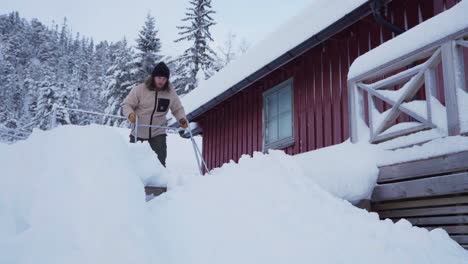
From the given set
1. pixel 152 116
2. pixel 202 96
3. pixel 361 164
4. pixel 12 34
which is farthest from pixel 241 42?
pixel 12 34

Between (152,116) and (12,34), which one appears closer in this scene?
(152,116)

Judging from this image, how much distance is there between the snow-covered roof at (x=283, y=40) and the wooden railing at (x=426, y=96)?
1.50 meters

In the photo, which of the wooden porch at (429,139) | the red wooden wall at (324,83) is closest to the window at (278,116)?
the red wooden wall at (324,83)

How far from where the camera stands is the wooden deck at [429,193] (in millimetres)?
3107

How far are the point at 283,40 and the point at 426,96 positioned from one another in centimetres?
343

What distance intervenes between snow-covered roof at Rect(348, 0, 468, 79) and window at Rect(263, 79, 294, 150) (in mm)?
2934

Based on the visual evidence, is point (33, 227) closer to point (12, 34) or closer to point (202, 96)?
point (202, 96)

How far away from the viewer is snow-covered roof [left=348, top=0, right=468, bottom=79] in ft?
10.9

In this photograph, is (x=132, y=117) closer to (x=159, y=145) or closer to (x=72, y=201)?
(x=159, y=145)

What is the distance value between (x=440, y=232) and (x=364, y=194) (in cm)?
78

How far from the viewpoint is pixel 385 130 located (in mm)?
3988

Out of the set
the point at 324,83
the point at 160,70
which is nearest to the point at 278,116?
the point at 324,83

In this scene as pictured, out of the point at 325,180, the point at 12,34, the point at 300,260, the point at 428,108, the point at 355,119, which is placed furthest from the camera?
the point at 12,34

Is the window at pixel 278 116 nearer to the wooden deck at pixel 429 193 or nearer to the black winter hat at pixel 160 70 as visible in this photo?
the black winter hat at pixel 160 70
